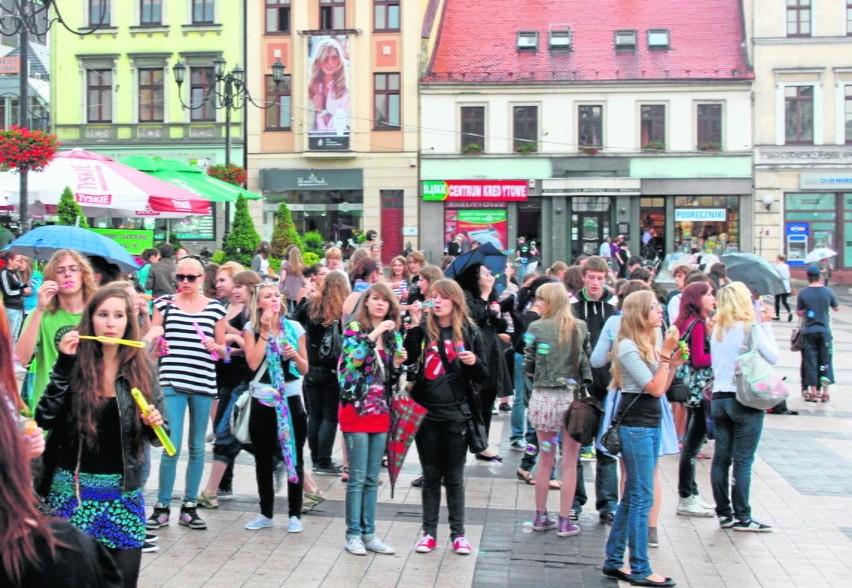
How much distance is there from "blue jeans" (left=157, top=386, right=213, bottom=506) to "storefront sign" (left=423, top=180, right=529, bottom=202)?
111 ft

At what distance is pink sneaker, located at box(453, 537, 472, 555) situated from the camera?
745 centimetres

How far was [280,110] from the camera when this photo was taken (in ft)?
140

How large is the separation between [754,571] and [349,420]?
9.10 ft

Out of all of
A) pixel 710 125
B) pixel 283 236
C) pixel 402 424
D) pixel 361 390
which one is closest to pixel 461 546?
pixel 402 424

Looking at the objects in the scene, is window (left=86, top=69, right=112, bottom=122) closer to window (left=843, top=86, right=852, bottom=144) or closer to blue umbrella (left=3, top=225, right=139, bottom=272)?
window (left=843, top=86, right=852, bottom=144)

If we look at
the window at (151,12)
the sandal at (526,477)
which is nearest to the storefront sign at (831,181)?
the window at (151,12)

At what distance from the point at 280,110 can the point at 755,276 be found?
3004 cm

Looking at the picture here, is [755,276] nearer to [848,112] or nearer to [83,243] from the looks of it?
[83,243]

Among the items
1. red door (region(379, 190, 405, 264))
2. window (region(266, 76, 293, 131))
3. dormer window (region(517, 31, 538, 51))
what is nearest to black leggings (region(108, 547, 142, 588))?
red door (region(379, 190, 405, 264))

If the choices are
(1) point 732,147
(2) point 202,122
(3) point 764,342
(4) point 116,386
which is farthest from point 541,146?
(4) point 116,386

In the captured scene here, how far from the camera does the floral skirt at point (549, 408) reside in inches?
319

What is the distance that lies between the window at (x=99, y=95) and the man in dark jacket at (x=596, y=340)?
36931 mm

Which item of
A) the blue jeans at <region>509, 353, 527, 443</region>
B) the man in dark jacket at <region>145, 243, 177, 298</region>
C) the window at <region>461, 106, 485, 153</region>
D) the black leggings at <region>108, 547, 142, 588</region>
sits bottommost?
the blue jeans at <region>509, 353, 527, 443</region>

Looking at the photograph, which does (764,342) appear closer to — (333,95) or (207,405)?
(207,405)
